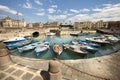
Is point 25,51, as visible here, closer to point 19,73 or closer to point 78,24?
point 19,73

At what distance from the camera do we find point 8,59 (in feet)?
24.2

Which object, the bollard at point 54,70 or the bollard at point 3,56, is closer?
the bollard at point 54,70

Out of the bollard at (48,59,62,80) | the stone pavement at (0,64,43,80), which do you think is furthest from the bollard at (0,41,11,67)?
the bollard at (48,59,62,80)

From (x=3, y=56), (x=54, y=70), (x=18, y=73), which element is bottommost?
(x=18, y=73)

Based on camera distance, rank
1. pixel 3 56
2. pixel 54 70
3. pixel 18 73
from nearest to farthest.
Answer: pixel 54 70, pixel 18 73, pixel 3 56

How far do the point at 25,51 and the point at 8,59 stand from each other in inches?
784

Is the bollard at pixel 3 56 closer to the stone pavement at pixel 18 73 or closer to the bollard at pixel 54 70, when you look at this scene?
the stone pavement at pixel 18 73

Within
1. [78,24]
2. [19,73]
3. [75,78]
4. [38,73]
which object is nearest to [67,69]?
[75,78]

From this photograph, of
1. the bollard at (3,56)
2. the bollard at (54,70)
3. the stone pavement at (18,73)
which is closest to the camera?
the bollard at (54,70)

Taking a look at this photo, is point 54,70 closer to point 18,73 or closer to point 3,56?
point 18,73

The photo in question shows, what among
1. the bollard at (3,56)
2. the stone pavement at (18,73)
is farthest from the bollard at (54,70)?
the bollard at (3,56)

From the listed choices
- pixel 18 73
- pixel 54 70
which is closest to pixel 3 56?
pixel 18 73

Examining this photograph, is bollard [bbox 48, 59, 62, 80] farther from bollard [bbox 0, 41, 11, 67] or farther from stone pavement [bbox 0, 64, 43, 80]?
bollard [bbox 0, 41, 11, 67]

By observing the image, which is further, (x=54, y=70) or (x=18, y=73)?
(x=18, y=73)
